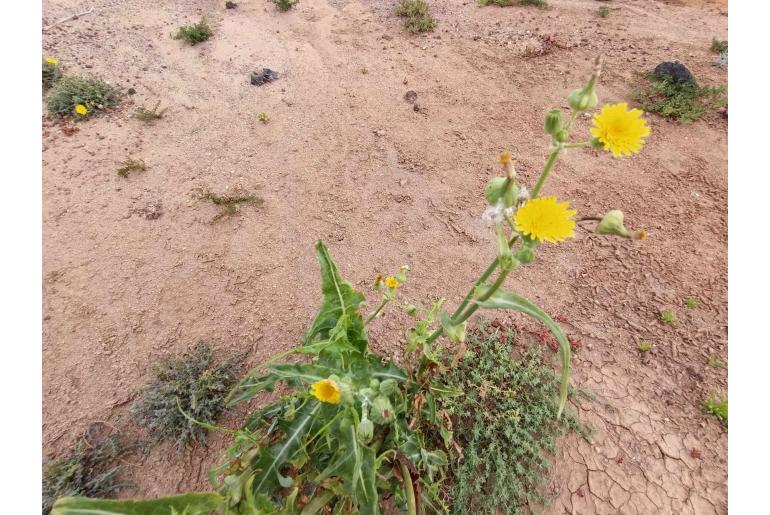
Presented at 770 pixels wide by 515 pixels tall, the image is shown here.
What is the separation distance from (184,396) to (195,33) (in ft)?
14.9

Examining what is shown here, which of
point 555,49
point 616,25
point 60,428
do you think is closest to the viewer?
point 60,428

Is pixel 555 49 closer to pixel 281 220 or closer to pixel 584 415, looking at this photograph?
pixel 281 220

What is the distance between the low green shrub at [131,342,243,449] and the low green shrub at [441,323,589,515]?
1.37 meters

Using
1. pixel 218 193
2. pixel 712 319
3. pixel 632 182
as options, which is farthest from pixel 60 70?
pixel 712 319

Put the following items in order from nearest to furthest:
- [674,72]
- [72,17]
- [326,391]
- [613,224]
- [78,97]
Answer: [613,224] → [326,391] → [78,97] → [674,72] → [72,17]

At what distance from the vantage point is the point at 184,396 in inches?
93.7

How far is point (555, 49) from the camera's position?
4.85m

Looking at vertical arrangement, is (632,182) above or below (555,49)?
below

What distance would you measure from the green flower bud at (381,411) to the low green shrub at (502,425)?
0.84 metres

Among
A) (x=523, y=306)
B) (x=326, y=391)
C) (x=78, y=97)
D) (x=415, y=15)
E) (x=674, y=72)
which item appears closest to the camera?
(x=523, y=306)

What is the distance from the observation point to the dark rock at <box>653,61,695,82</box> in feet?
14.0

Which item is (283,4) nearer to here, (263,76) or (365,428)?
(263,76)

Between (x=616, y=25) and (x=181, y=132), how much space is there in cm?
562

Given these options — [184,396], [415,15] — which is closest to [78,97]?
[184,396]
